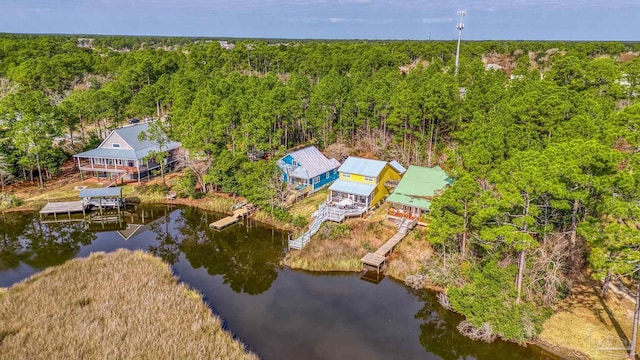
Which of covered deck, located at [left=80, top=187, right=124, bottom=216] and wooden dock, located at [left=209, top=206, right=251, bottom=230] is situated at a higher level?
covered deck, located at [left=80, top=187, right=124, bottom=216]

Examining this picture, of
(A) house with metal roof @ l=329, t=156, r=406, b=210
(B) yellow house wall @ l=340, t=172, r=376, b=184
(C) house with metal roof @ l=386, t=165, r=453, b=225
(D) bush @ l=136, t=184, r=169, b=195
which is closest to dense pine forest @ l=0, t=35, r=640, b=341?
(C) house with metal roof @ l=386, t=165, r=453, b=225

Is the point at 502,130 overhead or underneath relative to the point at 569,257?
overhead

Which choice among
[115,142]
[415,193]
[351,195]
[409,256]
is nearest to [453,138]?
[415,193]

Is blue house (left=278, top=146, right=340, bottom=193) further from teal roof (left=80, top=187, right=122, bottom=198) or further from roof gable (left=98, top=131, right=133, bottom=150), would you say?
roof gable (left=98, top=131, right=133, bottom=150)

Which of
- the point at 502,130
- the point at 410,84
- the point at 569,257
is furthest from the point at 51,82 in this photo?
the point at 569,257

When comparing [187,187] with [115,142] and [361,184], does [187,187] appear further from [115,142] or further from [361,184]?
[361,184]

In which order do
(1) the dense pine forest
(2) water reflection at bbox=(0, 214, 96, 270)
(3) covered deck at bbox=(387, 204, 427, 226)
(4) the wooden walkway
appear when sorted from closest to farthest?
(1) the dense pine forest < (4) the wooden walkway < (2) water reflection at bbox=(0, 214, 96, 270) < (3) covered deck at bbox=(387, 204, 427, 226)

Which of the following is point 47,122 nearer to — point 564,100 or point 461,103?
point 461,103
